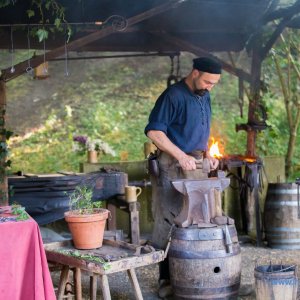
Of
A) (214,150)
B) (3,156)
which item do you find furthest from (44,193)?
(214,150)

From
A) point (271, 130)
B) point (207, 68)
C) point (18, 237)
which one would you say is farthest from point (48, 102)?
point (18, 237)

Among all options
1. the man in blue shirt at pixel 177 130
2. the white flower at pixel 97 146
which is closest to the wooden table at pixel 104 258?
the man in blue shirt at pixel 177 130

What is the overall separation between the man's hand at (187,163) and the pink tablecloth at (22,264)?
1378mm

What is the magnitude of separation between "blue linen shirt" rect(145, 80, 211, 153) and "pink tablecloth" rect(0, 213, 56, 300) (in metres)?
1.56

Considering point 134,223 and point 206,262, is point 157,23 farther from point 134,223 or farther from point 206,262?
point 206,262

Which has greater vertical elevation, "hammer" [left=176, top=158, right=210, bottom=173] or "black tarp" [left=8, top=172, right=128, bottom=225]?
"hammer" [left=176, top=158, right=210, bottom=173]

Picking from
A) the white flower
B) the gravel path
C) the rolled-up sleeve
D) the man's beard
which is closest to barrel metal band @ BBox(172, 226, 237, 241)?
the gravel path

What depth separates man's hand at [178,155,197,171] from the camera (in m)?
4.76

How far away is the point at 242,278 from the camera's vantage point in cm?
594

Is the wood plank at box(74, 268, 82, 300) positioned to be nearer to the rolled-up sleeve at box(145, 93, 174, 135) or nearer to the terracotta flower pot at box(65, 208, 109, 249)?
the terracotta flower pot at box(65, 208, 109, 249)

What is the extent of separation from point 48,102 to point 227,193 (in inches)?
306

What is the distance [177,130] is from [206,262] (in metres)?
1.15

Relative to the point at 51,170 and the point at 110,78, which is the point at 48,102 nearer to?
the point at 110,78

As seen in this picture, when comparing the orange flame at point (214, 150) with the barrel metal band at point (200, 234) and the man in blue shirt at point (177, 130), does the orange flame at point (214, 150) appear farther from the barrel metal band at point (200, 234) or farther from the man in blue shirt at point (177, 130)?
the barrel metal band at point (200, 234)
